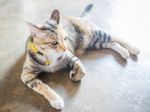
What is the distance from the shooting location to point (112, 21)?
254cm

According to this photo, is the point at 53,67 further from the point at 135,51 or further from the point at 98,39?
the point at 135,51

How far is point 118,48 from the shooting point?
2.08 metres

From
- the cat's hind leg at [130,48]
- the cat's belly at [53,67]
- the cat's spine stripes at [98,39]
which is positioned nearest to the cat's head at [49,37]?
the cat's belly at [53,67]

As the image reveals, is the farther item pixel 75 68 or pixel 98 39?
pixel 98 39

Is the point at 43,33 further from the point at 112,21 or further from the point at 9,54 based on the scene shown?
the point at 112,21

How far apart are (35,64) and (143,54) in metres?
0.85

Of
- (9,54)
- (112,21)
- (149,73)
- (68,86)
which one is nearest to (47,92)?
(68,86)

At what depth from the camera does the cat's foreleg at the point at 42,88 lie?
64.7 inches

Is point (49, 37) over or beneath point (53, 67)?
over

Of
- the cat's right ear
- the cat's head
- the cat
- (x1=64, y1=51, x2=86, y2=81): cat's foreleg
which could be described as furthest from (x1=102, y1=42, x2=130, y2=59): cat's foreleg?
the cat's right ear

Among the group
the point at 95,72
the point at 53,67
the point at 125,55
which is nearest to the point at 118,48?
the point at 125,55

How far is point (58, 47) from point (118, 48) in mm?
608

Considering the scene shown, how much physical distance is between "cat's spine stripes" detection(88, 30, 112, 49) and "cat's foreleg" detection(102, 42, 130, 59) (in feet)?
0.11

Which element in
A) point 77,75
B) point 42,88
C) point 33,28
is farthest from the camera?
point 77,75
